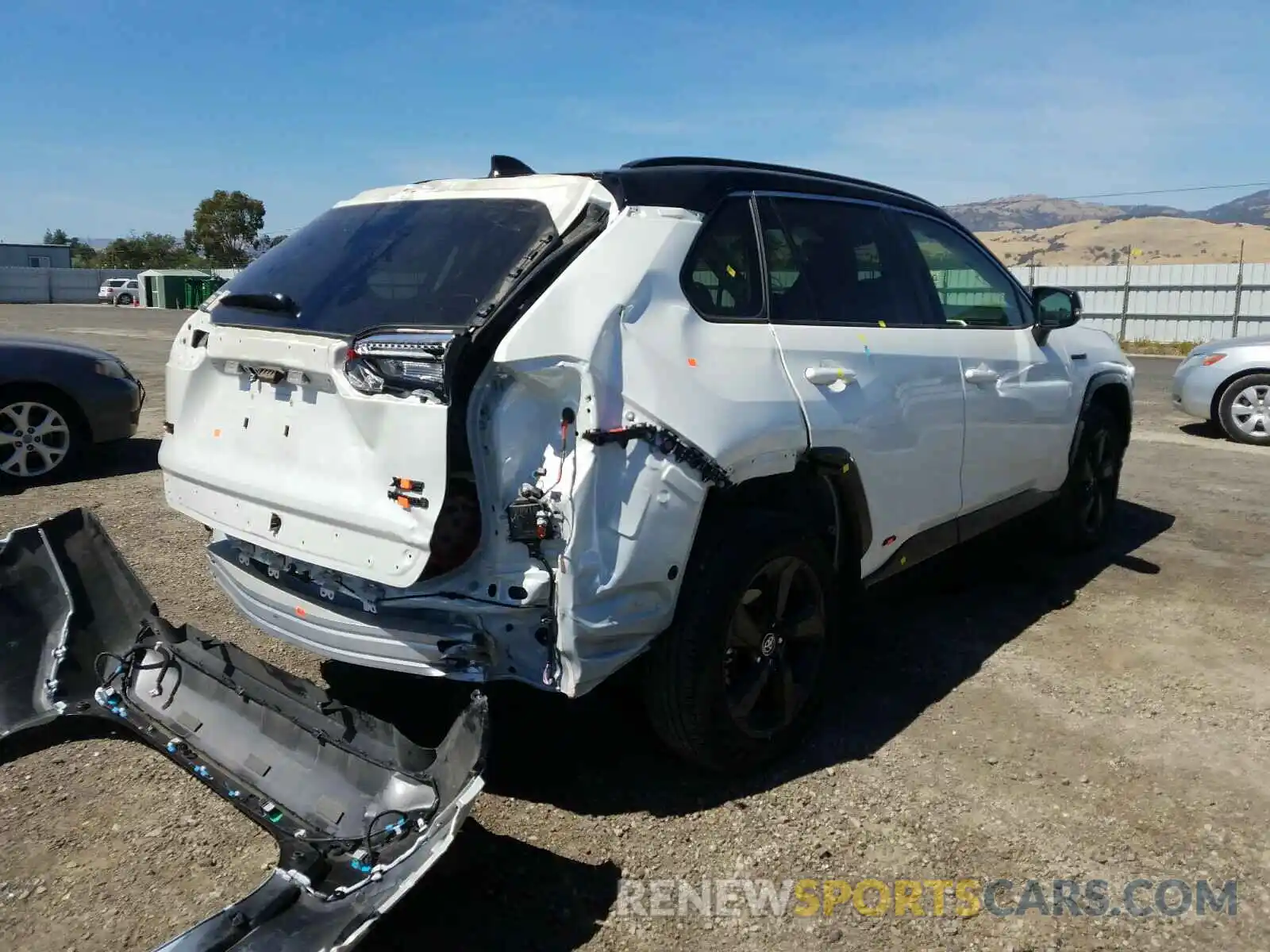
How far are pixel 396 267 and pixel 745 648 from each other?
1612mm

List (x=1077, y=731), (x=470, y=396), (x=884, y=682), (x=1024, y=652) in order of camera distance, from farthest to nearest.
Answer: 1. (x=1024, y=652)
2. (x=884, y=682)
3. (x=1077, y=731)
4. (x=470, y=396)

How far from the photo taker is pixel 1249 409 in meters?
9.73

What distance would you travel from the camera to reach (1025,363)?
186 inches

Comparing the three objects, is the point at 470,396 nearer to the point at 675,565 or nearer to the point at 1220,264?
the point at 675,565

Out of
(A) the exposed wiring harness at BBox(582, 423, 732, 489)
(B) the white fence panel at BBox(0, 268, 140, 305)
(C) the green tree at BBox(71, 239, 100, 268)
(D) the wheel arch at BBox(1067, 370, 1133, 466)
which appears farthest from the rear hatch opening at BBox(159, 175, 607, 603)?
(C) the green tree at BBox(71, 239, 100, 268)

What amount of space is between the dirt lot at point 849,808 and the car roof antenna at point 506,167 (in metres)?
1.96

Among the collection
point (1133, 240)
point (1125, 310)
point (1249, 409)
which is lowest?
point (1249, 409)

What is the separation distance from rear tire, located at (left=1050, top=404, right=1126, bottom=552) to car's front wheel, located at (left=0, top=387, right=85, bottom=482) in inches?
265

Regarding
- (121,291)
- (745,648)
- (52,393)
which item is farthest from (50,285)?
(745,648)

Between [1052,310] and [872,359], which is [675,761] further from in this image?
[1052,310]

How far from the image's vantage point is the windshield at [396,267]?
2.83m

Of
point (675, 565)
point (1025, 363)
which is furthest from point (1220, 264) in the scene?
point (675, 565)

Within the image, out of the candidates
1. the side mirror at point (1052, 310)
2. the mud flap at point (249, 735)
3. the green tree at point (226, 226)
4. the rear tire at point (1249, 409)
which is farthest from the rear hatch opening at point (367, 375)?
the green tree at point (226, 226)

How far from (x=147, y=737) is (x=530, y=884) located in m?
1.31
